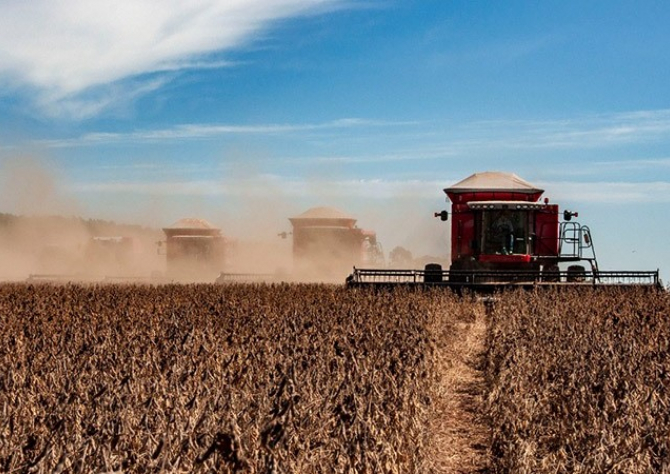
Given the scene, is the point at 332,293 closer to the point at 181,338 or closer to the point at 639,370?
the point at 181,338

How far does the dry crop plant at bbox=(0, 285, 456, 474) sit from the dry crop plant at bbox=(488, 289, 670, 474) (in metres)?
0.78

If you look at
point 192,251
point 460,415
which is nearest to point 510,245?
point 460,415

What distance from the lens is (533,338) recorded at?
11.0 meters

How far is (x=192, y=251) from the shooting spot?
38188mm

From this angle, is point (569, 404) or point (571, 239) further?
point (571, 239)

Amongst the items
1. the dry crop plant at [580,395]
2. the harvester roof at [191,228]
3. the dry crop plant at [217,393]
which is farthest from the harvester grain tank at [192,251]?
the dry crop plant at [580,395]

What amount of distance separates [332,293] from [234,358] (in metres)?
9.27

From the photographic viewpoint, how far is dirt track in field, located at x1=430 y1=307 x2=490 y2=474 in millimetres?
7137

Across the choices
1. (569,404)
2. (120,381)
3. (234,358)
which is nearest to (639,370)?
(569,404)

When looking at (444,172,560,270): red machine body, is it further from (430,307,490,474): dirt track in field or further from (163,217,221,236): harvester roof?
(163,217,221,236): harvester roof

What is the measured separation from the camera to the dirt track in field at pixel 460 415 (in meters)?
7.14

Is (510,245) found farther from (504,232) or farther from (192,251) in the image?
(192,251)

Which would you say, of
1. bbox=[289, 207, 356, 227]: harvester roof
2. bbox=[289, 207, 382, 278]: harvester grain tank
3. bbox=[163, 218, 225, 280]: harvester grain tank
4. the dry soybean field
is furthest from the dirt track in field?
bbox=[163, 218, 225, 280]: harvester grain tank

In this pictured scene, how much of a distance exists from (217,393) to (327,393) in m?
0.78
